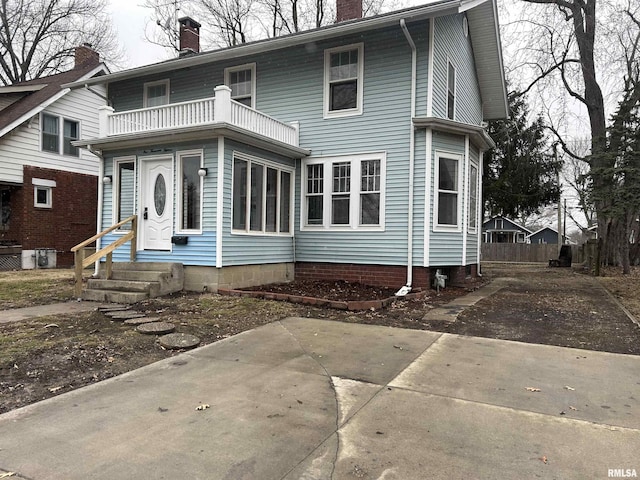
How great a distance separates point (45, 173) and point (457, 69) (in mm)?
14744

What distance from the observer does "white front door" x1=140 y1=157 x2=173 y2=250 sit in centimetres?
991

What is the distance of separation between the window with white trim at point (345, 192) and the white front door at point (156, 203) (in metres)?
3.45

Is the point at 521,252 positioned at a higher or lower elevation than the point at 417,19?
lower

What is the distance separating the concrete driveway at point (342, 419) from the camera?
272 centimetres

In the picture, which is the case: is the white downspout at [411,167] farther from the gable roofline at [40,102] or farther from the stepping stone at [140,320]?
the gable roofline at [40,102]

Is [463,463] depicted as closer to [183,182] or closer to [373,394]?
[373,394]

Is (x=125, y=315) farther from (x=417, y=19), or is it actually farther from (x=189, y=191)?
(x=417, y=19)

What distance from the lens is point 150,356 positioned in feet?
16.8

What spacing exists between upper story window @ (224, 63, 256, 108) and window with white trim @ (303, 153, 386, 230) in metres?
2.66

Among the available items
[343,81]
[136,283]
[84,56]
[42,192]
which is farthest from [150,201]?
[84,56]

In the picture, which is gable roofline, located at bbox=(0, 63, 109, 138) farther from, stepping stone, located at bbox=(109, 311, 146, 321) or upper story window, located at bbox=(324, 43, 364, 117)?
stepping stone, located at bbox=(109, 311, 146, 321)

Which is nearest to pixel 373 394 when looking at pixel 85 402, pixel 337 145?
pixel 85 402

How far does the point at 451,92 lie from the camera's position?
1190 centimetres

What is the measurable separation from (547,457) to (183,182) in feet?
28.5
